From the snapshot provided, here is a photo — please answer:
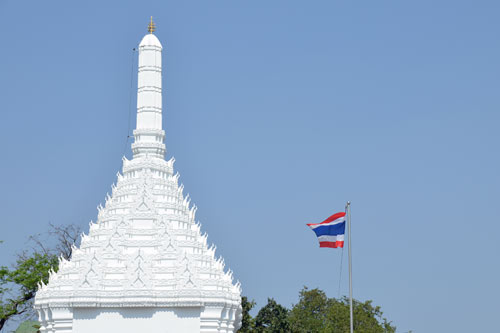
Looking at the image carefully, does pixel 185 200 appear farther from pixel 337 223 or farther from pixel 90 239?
pixel 337 223

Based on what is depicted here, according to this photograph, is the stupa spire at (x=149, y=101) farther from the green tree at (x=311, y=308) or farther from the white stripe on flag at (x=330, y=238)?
the green tree at (x=311, y=308)

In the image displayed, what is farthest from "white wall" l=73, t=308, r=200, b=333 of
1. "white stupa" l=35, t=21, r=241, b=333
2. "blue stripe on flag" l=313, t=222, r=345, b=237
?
"blue stripe on flag" l=313, t=222, r=345, b=237

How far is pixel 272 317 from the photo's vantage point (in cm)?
9312

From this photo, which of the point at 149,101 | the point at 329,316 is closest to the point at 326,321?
the point at 329,316

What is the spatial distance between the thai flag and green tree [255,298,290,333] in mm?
36778

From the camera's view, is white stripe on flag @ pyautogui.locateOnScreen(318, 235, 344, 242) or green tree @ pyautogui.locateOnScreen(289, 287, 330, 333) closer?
white stripe on flag @ pyautogui.locateOnScreen(318, 235, 344, 242)

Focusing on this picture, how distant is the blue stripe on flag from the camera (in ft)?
185

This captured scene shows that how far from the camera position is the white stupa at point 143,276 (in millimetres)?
59000

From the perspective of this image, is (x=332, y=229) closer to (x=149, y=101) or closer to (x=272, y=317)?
(x=149, y=101)

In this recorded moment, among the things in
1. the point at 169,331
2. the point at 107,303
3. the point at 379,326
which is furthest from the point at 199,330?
the point at 379,326

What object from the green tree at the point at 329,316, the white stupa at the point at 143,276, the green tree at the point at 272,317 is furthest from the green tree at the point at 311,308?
the white stupa at the point at 143,276

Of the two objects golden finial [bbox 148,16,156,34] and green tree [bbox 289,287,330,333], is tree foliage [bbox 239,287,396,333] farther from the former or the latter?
golden finial [bbox 148,16,156,34]

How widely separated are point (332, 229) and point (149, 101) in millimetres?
16651

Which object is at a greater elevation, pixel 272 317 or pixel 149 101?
pixel 149 101
